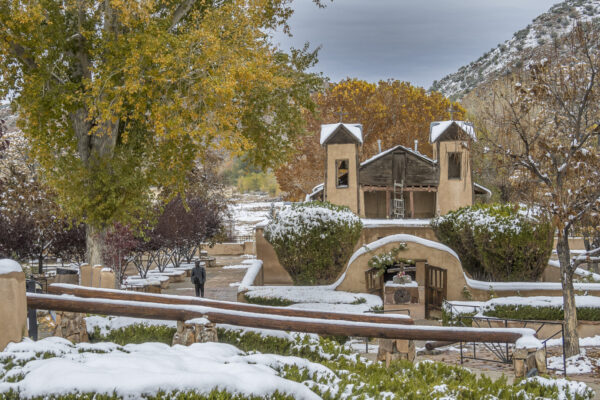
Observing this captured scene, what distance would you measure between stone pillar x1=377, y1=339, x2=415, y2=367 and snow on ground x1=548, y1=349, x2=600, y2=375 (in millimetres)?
6939

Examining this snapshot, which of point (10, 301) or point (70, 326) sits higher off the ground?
point (10, 301)

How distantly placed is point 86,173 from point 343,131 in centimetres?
1404

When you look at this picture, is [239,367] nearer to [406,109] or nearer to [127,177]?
[127,177]

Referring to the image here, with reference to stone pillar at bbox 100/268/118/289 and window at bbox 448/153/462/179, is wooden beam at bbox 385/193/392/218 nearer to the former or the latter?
window at bbox 448/153/462/179

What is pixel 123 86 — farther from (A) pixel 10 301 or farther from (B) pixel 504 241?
(B) pixel 504 241

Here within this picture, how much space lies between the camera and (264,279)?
77.6 ft

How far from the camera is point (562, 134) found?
45.7 ft

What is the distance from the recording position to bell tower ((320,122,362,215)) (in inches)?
1062

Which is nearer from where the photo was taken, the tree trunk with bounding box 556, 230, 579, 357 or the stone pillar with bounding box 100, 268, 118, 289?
the tree trunk with bounding box 556, 230, 579, 357

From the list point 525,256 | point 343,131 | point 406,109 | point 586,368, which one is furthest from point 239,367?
point 406,109

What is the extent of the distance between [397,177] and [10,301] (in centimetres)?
2562

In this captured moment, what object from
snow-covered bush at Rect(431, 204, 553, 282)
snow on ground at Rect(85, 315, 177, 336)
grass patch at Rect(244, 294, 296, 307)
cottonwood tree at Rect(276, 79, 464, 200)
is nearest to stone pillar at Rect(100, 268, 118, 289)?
grass patch at Rect(244, 294, 296, 307)

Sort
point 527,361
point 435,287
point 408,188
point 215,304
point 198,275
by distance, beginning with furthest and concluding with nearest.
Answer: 1. point 408,188
2. point 198,275
3. point 435,287
4. point 215,304
5. point 527,361

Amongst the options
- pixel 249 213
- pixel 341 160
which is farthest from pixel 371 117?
pixel 249 213
